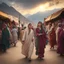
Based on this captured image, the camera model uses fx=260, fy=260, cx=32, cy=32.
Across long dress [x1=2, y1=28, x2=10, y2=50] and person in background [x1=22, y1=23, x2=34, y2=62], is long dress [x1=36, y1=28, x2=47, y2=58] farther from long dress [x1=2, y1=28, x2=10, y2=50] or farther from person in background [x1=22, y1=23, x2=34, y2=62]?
long dress [x1=2, y1=28, x2=10, y2=50]

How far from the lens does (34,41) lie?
1294 centimetres

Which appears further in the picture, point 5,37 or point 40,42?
point 5,37

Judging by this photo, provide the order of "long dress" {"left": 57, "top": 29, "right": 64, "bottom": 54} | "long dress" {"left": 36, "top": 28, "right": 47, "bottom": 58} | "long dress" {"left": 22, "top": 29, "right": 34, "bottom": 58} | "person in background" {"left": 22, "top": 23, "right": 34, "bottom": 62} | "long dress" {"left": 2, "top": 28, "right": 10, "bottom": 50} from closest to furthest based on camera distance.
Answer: "long dress" {"left": 22, "top": 29, "right": 34, "bottom": 58} < "person in background" {"left": 22, "top": 23, "right": 34, "bottom": 62} < "long dress" {"left": 36, "top": 28, "right": 47, "bottom": 58} < "long dress" {"left": 57, "top": 29, "right": 64, "bottom": 54} < "long dress" {"left": 2, "top": 28, "right": 10, "bottom": 50}

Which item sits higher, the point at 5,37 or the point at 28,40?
the point at 5,37

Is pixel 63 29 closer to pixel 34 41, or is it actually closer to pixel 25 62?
pixel 34 41

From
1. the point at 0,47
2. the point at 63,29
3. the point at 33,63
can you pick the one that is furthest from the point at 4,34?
the point at 33,63

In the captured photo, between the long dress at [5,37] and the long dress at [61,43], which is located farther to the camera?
the long dress at [5,37]

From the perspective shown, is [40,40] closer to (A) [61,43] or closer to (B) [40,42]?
(B) [40,42]

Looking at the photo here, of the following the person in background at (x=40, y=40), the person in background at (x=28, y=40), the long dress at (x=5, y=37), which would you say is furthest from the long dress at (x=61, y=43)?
the long dress at (x=5, y=37)

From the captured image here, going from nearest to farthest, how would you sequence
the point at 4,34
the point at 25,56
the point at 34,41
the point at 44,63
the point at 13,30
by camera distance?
the point at 44,63 < the point at 34,41 < the point at 25,56 < the point at 4,34 < the point at 13,30

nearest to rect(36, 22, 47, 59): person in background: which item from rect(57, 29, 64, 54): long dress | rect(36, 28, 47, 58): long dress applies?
rect(36, 28, 47, 58): long dress

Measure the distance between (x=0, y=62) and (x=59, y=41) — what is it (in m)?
3.96

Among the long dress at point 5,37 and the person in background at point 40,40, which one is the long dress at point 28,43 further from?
the long dress at point 5,37

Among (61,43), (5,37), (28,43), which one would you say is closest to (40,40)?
(28,43)
